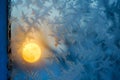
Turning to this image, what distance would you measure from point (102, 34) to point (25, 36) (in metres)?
0.45

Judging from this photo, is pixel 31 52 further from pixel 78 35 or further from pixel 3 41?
pixel 78 35

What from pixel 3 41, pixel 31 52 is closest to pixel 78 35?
pixel 31 52

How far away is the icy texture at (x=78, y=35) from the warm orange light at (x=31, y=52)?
64 mm

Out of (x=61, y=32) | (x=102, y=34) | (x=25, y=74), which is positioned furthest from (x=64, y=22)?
(x=25, y=74)

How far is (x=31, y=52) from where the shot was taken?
1803 millimetres

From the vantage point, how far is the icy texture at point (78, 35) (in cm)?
181

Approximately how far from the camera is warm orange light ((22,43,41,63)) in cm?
180

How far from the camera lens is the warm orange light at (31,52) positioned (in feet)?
5.91

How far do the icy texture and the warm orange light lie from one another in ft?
0.21

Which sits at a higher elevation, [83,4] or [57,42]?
Answer: [83,4]

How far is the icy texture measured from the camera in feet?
5.95

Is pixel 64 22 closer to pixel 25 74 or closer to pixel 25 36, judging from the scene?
pixel 25 36

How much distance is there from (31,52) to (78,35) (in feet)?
0.95

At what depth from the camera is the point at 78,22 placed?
6.00 ft
